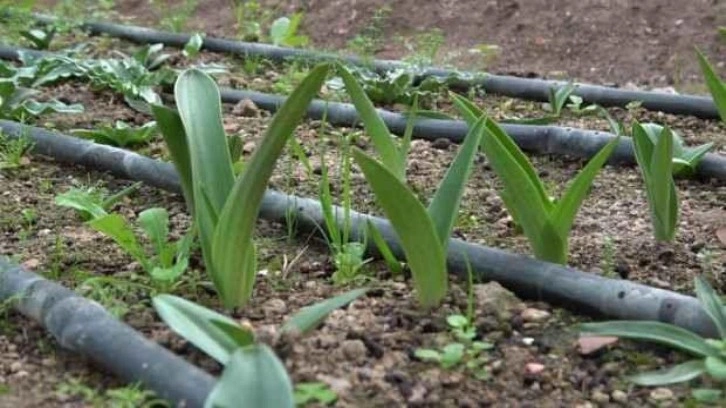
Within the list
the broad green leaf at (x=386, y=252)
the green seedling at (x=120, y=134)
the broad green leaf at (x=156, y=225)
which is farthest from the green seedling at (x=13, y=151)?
the broad green leaf at (x=386, y=252)

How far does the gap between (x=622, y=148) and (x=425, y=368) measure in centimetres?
135

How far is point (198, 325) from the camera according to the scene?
1.78 metres

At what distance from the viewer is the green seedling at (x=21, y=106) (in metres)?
3.43

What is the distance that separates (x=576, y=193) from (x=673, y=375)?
1.38ft

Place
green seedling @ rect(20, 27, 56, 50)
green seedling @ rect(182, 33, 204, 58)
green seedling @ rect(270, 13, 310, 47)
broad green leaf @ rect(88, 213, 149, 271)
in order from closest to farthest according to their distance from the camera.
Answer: broad green leaf @ rect(88, 213, 149, 271) → green seedling @ rect(182, 33, 204, 58) → green seedling @ rect(20, 27, 56, 50) → green seedling @ rect(270, 13, 310, 47)

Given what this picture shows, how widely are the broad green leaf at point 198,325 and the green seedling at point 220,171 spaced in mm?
198

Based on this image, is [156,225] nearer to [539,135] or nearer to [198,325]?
[198,325]

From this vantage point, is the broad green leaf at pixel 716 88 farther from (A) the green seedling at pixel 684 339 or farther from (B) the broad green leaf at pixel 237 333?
(B) the broad green leaf at pixel 237 333

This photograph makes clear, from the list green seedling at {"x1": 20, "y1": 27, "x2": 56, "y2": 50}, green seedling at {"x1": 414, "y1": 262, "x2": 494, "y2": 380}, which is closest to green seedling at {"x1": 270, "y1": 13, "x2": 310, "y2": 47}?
green seedling at {"x1": 20, "y1": 27, "x2": 56, "y2": 50}

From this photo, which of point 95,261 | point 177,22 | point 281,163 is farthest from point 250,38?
point 95,261

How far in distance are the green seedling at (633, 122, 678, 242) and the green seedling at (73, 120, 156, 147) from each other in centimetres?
141

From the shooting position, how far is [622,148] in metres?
3.04

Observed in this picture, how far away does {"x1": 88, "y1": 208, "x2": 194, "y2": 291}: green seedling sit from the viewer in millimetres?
2131

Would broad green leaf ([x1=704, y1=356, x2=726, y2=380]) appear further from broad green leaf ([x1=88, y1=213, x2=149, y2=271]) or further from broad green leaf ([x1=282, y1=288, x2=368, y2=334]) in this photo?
broad green leaf ([x1=88, y1=213, x2=149, y2=271])
